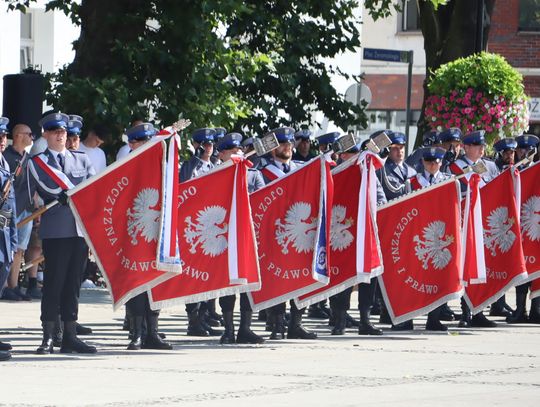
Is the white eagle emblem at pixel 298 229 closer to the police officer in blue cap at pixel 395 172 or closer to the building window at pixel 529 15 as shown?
the police officer in blue cap at pixel 395 172

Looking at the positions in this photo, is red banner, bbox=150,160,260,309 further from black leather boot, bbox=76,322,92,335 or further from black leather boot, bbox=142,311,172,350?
black leather boot, bbox=76,322,92,335

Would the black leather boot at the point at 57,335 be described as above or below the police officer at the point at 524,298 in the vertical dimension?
below

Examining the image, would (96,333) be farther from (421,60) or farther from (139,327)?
(421,60)

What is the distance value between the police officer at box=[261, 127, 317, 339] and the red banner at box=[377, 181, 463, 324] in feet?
4.16

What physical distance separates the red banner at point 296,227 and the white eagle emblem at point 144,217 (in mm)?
1769

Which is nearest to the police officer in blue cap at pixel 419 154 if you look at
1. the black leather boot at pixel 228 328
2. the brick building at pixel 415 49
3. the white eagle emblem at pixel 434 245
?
the white eagle emblem at pixel 434 245

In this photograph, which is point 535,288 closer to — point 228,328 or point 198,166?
point 198,166

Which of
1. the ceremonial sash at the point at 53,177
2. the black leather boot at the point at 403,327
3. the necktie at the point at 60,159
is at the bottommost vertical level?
the black leather boot at the point at 403,327

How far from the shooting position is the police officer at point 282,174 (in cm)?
1529

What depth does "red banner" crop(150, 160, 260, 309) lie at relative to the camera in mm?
14375

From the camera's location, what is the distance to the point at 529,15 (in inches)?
1772

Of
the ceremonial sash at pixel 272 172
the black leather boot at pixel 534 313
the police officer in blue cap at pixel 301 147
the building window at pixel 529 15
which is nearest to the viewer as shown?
the ceremonial sash at pixel 272 172

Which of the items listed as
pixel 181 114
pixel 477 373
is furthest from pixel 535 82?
pixel 477 373

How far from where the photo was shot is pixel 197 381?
11.3 meters
